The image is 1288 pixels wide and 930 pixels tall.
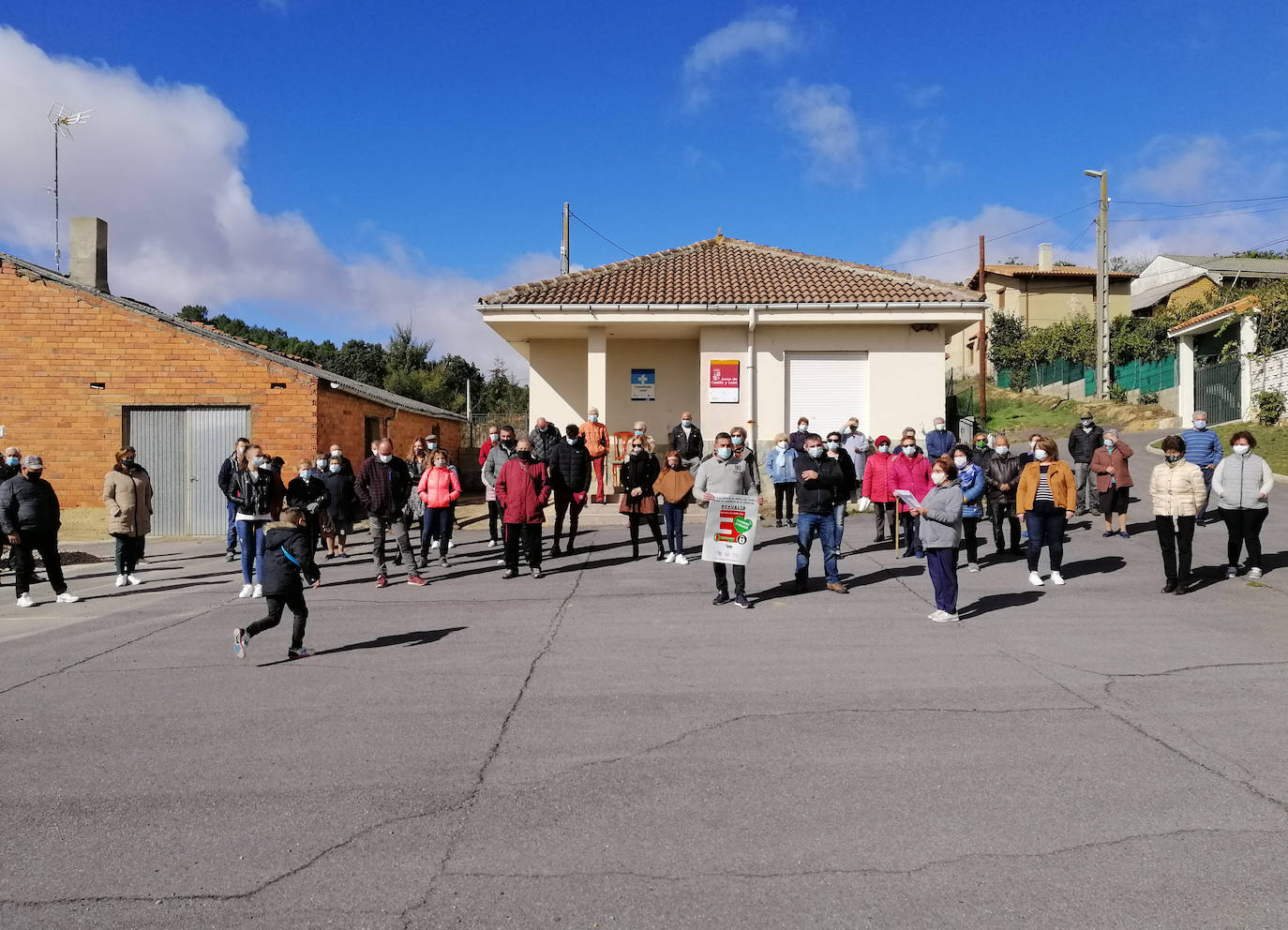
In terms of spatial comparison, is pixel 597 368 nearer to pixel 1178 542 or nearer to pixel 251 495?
pixel 251 495

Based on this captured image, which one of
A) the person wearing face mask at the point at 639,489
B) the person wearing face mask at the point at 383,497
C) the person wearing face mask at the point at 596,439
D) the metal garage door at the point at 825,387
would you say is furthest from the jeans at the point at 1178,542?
the metal garage door at the point at 825,387

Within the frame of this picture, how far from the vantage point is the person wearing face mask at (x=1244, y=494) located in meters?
9.45

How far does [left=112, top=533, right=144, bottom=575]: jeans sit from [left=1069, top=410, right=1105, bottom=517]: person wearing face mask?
1434 centimetres

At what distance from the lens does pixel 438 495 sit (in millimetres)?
10945

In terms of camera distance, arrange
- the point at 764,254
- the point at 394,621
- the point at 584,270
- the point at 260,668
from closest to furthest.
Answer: the point at 260,668 → the point at 394,621 → the point at 584,270 → the point at 764,254

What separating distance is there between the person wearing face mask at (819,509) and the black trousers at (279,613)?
199 inches

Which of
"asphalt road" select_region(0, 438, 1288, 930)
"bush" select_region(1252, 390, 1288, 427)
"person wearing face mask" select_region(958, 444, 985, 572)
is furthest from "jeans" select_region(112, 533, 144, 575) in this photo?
"bush" select_region(1252, 390, 1288, 427)

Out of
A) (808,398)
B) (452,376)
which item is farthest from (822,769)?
(452,376)

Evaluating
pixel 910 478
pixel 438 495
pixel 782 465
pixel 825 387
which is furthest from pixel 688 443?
pixel 825 387

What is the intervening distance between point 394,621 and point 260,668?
1.77 m

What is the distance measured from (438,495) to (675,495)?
309cm

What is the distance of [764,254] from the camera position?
23.0 meters

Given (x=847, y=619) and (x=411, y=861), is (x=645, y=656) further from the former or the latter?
(x=411, y=861)

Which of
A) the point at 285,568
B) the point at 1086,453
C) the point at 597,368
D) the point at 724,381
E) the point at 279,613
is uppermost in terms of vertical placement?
the point at 597,368
